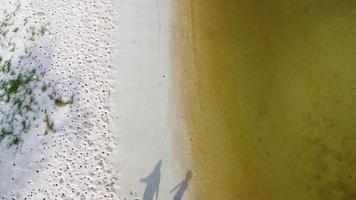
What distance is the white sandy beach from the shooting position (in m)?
8.33

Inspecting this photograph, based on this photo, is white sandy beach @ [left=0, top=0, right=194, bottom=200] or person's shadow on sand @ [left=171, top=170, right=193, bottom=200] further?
white sandy beach @ [left=0, top=0, right=194, bottom=200]

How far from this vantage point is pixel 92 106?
9.12 m

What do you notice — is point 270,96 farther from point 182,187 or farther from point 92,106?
point 92,106

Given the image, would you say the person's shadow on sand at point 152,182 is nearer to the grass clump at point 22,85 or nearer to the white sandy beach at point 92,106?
the white sandy beach at point 92,106

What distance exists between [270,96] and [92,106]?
173 inches

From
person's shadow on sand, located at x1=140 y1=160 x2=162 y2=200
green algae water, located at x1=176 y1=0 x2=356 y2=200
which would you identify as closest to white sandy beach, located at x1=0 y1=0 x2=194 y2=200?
person's shadow on sand, located at x1=140 y1=160 x2=162 y2=200

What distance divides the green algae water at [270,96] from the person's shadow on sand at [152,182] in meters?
0.85

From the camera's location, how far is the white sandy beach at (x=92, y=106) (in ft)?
27.3

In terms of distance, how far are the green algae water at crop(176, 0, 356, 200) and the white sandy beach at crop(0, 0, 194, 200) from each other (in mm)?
635

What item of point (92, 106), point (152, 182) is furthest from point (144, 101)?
point (152, 182)

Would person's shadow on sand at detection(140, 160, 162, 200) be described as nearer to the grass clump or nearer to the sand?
the sand

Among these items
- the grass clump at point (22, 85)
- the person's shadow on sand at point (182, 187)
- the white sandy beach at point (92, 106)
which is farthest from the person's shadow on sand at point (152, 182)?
the grass clump at point (22, 85)

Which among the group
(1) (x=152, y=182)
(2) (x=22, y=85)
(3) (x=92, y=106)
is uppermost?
(2) (x=22, y=85)

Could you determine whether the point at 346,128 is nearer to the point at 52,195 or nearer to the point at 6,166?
the point at 52,195
